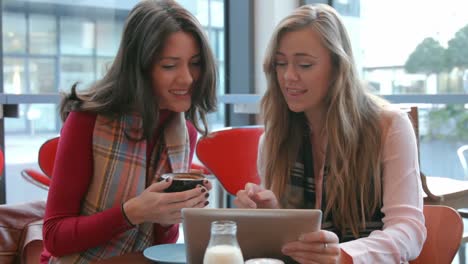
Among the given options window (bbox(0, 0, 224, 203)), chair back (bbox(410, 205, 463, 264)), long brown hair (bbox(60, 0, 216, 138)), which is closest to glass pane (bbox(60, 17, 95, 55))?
window (bbox(0, 0, 224, 203))

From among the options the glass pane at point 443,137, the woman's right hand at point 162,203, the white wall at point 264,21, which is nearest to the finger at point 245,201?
the woman's right hand at point 162,203

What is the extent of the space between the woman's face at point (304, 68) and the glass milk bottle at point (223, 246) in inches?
31.4

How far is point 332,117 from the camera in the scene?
184cm

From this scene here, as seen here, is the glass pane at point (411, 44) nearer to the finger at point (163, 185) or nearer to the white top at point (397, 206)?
the white top at point (397, 206)

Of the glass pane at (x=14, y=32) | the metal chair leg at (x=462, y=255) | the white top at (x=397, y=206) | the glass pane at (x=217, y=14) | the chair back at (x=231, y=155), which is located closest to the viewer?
the white top at (x=397, y=206)

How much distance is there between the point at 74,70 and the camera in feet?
14.1

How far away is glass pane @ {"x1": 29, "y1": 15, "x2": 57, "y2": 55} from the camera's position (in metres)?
4.14

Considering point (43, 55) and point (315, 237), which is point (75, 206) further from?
point (43, 55)

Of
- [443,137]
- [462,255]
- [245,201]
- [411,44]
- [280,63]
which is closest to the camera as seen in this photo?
[245,201]

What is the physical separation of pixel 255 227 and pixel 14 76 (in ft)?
10.2

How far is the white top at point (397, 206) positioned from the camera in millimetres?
1535

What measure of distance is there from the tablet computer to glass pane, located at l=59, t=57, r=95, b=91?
3163 mm

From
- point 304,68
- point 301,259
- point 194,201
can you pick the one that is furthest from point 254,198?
point 304,68

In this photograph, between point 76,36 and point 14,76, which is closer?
point 14,76
